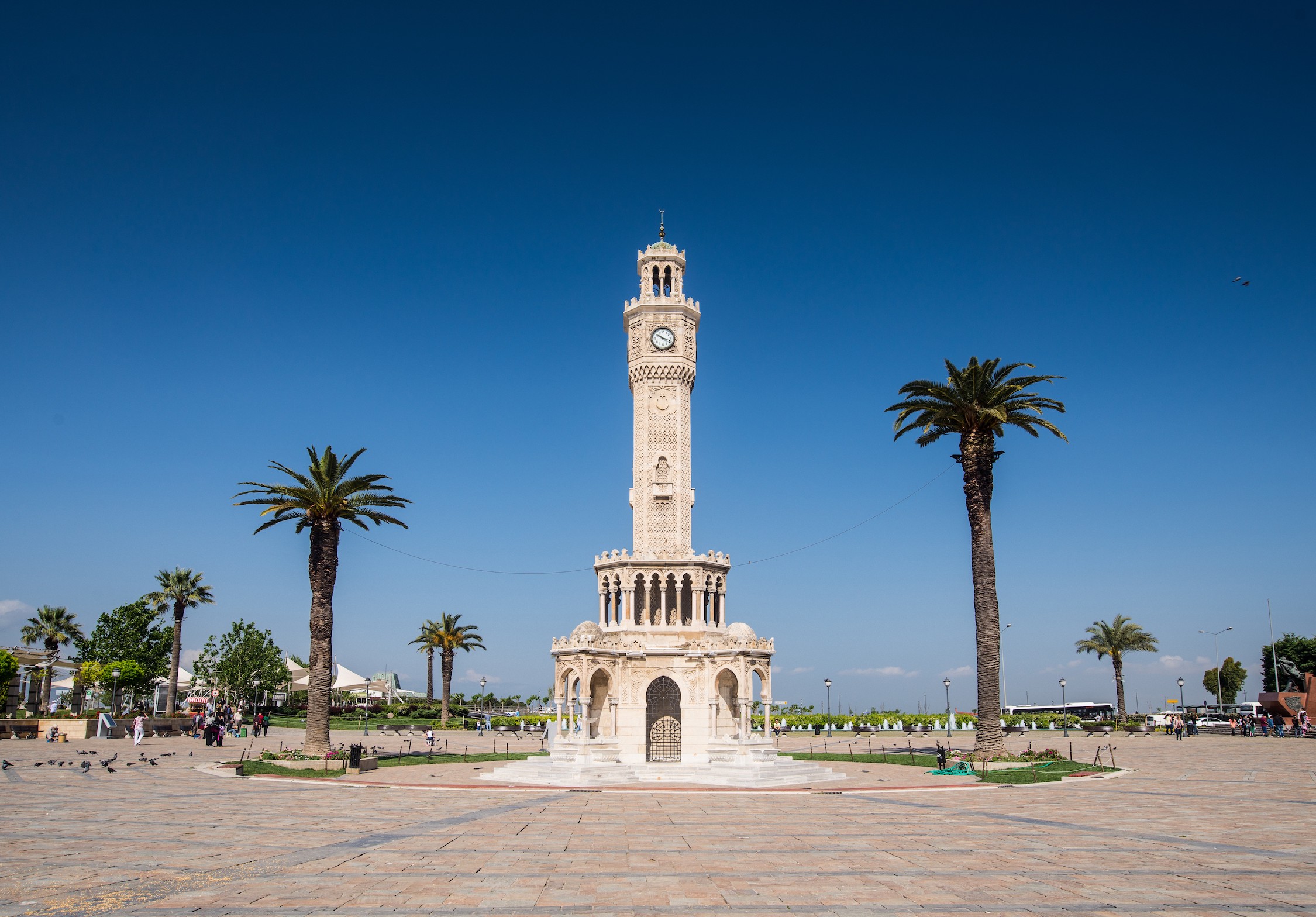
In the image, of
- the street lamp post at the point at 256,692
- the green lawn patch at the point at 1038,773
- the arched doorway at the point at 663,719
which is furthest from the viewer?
the street lamp post at the point at 256,692

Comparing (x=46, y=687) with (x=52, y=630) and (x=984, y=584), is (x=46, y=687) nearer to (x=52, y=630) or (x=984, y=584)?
(x=52, y=630)

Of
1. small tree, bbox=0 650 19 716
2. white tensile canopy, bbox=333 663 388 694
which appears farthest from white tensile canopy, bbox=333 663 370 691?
small tree, bbox=0 650 19 716

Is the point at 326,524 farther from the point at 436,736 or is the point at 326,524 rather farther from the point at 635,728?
the point at 436,736

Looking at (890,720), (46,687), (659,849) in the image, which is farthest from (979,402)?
(46,687)

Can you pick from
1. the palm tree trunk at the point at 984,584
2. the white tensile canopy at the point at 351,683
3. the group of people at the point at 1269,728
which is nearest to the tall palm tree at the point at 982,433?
the palm tree trunk at the point at 984,584

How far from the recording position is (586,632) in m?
36.5

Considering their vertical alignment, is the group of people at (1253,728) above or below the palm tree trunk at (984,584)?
below

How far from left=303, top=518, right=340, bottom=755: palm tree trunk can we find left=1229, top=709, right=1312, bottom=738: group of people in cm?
5542

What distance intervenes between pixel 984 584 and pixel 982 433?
19.2ft

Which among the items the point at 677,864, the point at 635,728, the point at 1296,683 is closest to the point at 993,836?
the point at 677,864

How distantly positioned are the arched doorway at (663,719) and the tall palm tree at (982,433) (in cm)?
1172

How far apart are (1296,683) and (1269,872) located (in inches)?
3440

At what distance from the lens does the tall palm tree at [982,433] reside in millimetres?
34156

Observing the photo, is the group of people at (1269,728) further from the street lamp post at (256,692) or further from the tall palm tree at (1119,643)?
the street lamp post at (256,692)
